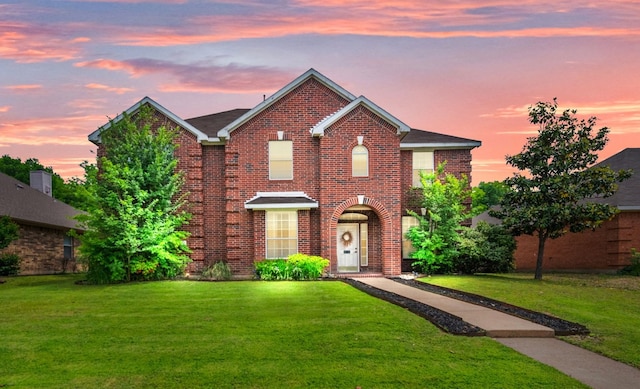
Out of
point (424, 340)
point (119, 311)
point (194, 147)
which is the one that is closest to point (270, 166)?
point (194, 147)

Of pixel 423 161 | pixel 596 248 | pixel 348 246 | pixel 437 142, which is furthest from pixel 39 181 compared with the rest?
pixel 596 248

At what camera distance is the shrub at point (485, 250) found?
79.0 feet

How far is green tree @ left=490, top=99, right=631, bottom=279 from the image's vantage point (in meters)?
22.1

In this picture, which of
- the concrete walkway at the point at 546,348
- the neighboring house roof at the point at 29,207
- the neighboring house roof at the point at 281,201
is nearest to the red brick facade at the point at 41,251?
the neighboring house roof at the point at 29,207

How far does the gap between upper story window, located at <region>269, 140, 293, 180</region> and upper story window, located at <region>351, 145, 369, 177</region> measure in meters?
3.09

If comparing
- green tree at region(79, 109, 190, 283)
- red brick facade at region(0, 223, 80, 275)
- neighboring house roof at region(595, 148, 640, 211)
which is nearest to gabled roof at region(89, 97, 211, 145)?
green tree at region(79, 109, 190, 283)

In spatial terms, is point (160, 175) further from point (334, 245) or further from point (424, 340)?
point (424, 340)

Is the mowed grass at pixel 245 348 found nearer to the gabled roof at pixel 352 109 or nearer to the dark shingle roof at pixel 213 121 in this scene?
the gabled roof at pixel 352 109

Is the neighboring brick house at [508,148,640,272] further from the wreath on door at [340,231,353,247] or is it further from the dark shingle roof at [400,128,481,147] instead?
the wreath on door at [340,231,353,247]

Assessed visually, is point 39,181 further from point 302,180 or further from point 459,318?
point 459,318

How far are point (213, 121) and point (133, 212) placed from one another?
8685mm

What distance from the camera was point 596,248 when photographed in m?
27.1

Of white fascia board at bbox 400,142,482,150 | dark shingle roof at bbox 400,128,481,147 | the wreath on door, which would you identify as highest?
dark shingle roof at bbox 400,128,481,147

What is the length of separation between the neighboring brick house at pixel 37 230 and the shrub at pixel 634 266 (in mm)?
28693
